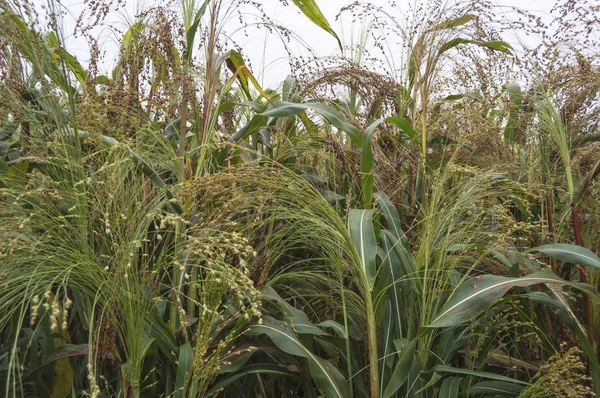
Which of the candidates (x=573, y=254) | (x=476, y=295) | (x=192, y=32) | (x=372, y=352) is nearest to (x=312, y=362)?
(x=372, y=352)

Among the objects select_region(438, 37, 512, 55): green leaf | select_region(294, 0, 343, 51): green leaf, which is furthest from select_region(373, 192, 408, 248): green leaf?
select_region(294, 0, 343, 51): green leaf

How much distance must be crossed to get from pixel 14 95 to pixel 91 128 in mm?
395

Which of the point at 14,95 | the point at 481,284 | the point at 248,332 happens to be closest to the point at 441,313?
the point at 481,284

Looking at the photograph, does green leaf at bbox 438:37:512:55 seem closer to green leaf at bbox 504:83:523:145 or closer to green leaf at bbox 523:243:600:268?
green leaf at bbox 504:83:523:145

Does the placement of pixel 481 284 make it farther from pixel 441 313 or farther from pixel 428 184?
pixel 428 184

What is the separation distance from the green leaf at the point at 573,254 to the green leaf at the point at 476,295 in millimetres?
77

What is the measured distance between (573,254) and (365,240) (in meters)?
0.67

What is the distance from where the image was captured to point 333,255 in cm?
179

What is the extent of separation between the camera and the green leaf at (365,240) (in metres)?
1.64

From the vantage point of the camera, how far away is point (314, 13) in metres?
2.66

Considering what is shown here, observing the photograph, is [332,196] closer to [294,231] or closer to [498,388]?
[294,231]

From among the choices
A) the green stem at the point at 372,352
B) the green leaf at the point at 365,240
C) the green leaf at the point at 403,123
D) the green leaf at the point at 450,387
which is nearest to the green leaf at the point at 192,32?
the green leaf at the point at 403,123

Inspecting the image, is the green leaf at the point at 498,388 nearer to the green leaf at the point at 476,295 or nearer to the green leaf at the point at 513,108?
the green leaf at the point at 476,295

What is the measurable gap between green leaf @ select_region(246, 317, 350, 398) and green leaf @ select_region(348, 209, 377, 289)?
0.95ft
